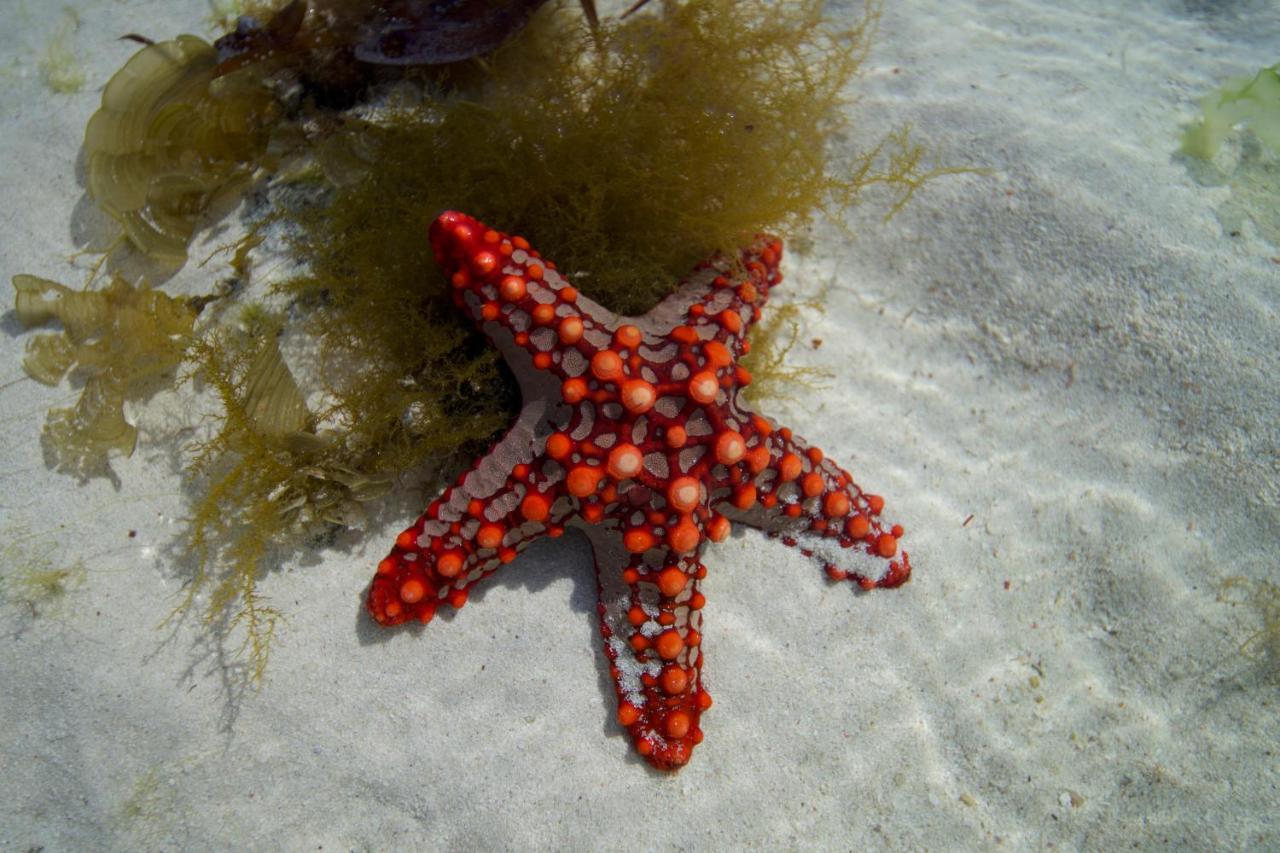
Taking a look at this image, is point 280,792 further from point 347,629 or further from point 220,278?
point 220,278

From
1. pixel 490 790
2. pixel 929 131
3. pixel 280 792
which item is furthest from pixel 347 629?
pixel 929 131

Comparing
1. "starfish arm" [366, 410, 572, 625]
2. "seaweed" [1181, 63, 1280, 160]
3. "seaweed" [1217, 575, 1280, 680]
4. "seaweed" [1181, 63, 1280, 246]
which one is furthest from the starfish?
"seaweed" [1181, 63, 1280, 160]

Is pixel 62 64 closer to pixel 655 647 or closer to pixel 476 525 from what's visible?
pixel 476 525

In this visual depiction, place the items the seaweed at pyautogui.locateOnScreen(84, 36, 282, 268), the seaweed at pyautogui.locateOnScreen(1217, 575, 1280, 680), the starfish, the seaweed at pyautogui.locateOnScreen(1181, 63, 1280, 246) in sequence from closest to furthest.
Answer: the starfish, the seaweed at pyautogui.locateOnScreen(1217, 575, 1280, 680), the seaweed at pyautogui.locateOnScreen(84, 36, 282, 268), the seaweed at pyautogui.locateOnScreen(1181, 63, 1280, 246)

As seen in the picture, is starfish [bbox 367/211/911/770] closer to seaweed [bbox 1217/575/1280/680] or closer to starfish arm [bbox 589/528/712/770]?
starfish arm [bbox 589/528/712/770]

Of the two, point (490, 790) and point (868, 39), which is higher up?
point (868, 39)

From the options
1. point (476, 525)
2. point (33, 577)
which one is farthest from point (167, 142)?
point (476, 525)

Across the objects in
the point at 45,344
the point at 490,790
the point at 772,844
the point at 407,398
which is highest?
the point at 45,344
